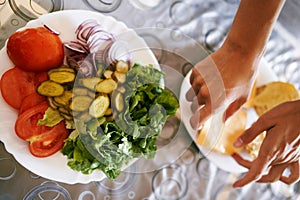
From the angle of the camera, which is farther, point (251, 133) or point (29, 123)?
point (251, 133)

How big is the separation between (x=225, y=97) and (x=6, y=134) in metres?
0.41

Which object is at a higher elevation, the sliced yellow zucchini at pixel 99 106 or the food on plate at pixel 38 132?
the sliced yellow zucchini at pixel 99 106

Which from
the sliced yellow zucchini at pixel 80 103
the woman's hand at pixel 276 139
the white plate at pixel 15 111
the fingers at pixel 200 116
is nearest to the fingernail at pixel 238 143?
the woman's hand at pixel 276 139

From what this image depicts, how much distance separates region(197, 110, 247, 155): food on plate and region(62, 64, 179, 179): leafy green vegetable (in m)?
0.11

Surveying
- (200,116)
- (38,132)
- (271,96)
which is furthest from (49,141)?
(271,96)

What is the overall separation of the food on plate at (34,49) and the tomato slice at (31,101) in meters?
0.05

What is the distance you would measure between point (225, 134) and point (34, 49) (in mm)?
449

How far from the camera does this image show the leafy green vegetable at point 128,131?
2.43 feet

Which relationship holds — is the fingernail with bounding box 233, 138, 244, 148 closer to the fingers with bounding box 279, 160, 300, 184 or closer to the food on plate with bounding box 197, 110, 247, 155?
the food on plate with bounding box 197, 110, 247, 155

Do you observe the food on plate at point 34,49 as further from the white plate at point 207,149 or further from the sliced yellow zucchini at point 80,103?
the white plate at point 207,149

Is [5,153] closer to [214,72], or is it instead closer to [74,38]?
[74,38]

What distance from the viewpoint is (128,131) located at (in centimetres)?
76

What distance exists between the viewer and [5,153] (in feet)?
2.59

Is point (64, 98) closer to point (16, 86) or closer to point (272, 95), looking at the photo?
point (16, 86)
